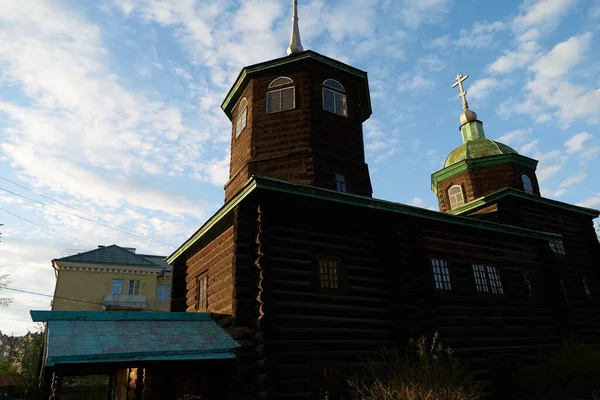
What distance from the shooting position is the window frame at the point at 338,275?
1250cm

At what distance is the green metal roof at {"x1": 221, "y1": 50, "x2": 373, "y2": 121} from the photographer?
17125 millimetres

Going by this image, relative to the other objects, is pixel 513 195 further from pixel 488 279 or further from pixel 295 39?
pixel 295 39

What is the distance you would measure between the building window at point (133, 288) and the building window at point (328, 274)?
29.0 m

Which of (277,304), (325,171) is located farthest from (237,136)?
(277,304)

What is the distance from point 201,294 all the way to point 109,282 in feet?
80.7

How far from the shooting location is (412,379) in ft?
33.1

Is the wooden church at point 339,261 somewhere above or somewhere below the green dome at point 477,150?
below

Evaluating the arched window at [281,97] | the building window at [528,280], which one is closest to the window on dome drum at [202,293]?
the arched window at [281,97]

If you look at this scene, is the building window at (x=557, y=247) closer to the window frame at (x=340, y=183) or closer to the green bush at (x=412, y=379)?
the green bush at (x=412, y=379)

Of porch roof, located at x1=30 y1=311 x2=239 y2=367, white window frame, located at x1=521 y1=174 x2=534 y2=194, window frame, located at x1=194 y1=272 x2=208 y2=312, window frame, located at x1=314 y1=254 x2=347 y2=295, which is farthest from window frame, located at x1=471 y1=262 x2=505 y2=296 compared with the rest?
window frame, located at x1=194 y1=272 x2=208 y2=312

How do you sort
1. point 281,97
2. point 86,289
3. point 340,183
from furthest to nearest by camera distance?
point 86,289
point 281,97
point 340,183

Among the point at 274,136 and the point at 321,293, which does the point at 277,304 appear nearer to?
the point at 321,293

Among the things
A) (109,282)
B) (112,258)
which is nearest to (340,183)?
(109,282)

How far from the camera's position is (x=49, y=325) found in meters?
10.1
